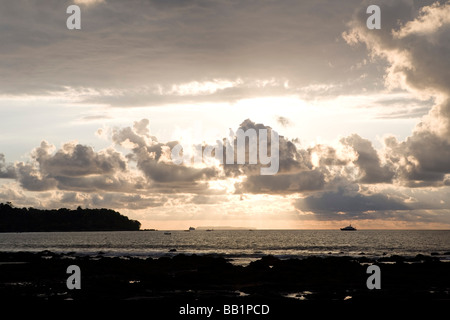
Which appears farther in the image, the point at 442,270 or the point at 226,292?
the point at 442,270

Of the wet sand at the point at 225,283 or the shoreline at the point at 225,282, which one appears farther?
the shoreline at the point at 225,282

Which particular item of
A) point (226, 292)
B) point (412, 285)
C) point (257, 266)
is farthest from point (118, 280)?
point (412, 285)

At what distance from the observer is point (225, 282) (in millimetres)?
52625

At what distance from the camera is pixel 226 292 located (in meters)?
45.4

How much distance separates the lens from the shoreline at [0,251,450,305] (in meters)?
42.4

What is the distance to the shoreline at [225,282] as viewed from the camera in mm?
42406

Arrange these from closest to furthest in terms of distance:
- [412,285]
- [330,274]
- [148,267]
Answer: [412,285] < [330,274] < [148,267]

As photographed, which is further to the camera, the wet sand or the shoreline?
the shoreline

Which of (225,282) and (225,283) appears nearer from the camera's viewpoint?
(225,283)
